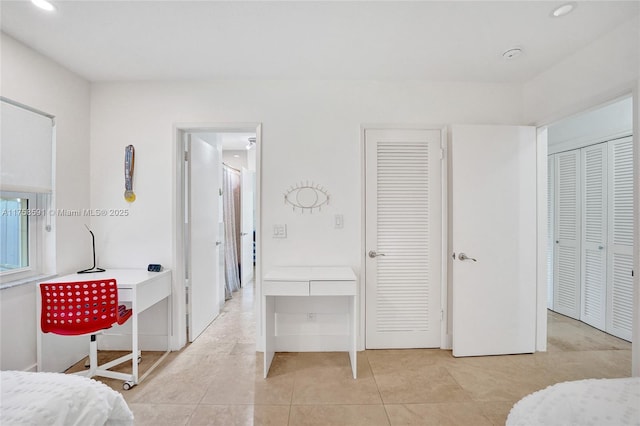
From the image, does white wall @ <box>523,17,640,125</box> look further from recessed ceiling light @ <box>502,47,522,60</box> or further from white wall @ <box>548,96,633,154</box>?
recessed ceiling light @ <box>502,47,522,60</box>

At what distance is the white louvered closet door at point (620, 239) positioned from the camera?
8.80ft

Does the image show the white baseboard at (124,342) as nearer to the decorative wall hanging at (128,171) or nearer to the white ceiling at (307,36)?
the decorative wall hanging at (128,171)

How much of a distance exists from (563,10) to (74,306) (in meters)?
3.69

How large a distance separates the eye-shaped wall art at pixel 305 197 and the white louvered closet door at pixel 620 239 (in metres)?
2.98

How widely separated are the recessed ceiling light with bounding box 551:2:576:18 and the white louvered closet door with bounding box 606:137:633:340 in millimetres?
1939

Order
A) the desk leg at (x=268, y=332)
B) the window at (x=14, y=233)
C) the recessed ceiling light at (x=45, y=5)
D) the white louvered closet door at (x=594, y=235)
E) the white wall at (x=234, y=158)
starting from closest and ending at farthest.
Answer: the recessed ceiling light at (x=45, y=5) < the window at (x=14, y=233) < the desk leg at (x=268, y=332) < the white louvered closet door at (x=594, y=235) < the white wall at (x=234, y=158)

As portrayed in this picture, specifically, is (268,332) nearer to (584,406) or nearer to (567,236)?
(584,406)

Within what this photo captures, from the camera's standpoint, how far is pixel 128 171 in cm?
253

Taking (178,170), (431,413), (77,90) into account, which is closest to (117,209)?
(178,170)

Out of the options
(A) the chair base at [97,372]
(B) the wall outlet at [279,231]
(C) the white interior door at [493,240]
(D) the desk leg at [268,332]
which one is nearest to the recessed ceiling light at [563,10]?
(C) the white interior door at [493,240]

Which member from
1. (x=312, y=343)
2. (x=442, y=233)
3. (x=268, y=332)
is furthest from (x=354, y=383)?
(x=442, y=233)

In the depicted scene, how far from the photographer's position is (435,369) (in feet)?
7.37

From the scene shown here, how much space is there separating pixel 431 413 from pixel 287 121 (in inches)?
99.3

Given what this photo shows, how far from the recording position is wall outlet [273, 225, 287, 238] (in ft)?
8.38
